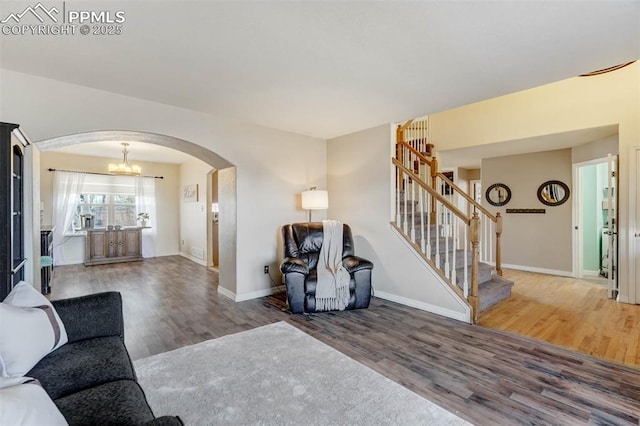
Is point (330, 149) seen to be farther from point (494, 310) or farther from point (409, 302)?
point (494, 310)

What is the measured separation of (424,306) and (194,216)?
5.81m

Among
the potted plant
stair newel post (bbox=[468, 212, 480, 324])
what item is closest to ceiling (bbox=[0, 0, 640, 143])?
stair newel post (bbox=[468, 212, 480, 324])

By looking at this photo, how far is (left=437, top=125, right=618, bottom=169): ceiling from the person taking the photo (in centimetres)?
422

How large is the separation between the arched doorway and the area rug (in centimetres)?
165

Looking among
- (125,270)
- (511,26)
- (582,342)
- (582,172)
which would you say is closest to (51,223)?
(125,270)

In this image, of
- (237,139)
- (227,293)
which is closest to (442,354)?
(227,293)

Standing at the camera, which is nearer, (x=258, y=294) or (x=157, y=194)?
(x=258, y=294)

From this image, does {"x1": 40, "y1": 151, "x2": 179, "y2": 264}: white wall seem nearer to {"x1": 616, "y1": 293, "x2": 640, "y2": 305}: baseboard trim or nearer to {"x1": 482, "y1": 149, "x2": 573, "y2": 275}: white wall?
{"x1": 482, "y1": 149, "x2": 573, "y2": 275}: white wall

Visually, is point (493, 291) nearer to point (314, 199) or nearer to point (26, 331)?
point (314, 199)

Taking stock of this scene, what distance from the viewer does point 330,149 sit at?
16.0ft

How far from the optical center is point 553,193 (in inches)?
216

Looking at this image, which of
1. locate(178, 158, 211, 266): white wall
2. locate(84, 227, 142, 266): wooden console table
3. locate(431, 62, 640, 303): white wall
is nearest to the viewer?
locate(431, 62, 640, 303): white wall

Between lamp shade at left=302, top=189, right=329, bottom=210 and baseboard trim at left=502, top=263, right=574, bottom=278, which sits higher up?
lamp shade at left=302, top=189, right=329, bottom=210

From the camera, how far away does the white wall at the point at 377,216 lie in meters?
3.54
